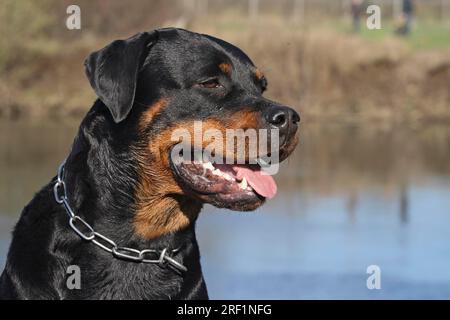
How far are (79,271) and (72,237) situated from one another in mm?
157

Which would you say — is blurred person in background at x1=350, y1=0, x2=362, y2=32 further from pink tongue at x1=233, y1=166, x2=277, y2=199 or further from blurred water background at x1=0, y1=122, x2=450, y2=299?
pink tongue at x1=233, y1=166, x2=277, y2=199

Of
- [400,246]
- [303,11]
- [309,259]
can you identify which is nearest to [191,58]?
[309,259]

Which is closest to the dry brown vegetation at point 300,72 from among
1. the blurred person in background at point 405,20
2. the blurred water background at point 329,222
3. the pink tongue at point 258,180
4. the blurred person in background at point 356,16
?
the blurred person in background at point 356,16

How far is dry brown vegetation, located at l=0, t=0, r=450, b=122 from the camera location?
77.2ft

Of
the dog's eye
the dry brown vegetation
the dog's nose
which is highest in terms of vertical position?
the dog's eye

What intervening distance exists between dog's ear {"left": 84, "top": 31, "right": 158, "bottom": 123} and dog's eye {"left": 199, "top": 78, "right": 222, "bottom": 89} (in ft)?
1.03

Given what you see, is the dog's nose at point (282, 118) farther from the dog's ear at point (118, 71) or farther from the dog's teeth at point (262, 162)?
the dog's ear at point (118, 71)

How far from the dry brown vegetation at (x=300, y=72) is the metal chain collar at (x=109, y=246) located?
17464mm

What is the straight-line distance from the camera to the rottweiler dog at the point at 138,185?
517 cm

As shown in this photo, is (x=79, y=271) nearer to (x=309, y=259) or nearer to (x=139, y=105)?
(x=139, y=105)

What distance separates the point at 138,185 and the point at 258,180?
0.57 meters

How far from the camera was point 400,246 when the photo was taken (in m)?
11.5

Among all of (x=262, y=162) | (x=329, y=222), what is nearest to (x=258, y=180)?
(x=262, y=162)

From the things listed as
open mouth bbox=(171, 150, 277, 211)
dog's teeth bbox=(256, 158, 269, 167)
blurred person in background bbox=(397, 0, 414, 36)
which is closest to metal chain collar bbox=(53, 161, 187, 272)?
open mouth bbox=(171, 150, 277, 211)
